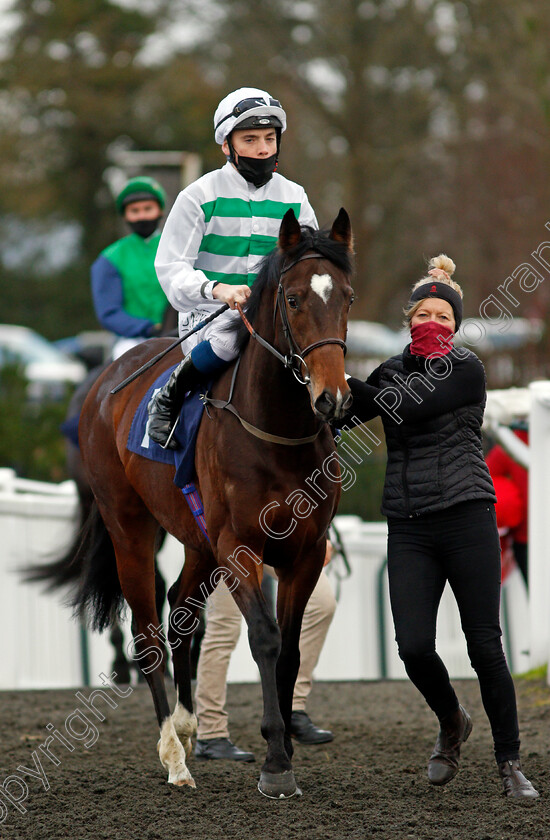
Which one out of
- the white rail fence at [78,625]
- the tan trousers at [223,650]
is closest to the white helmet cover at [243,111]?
the tan trousers at [223,650]

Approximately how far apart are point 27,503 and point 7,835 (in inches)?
156

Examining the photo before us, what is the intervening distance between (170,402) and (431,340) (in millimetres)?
1106

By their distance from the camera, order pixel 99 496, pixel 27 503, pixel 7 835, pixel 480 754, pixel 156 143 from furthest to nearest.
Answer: pixel 156 143 → pixel 27 503 → pixel 99 496 → pixel 480 754 → pixel 7 835

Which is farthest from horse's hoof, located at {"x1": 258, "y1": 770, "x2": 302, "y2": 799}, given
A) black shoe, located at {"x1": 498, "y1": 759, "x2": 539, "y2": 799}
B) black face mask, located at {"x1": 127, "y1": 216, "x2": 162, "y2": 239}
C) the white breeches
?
black face mask, located at {"x1": 127, "y1": 216, "x2": 162, "y2": 239}

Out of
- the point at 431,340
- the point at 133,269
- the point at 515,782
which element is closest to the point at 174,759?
the point at 515,782

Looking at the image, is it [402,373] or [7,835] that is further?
[402,373]

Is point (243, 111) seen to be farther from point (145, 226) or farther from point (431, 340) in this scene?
point (145, 226)

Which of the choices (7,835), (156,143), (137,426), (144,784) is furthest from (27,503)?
(156,143)

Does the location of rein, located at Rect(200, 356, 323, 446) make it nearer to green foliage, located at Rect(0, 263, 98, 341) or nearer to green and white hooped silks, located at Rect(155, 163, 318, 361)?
green and white hooped silks, located at Rect(155, 163, 318, 361)

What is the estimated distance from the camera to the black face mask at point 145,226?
719 cm

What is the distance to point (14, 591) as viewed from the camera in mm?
7594

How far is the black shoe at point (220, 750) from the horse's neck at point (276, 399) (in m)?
1.65

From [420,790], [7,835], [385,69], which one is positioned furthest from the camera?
[385,69]

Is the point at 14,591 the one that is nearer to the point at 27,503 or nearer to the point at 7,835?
the point at 27,503
